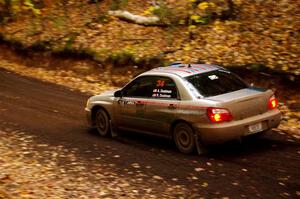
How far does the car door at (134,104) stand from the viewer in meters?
9.44

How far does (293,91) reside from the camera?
12391mm

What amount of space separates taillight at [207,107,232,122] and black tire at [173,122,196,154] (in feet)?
1.86

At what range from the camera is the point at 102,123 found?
1076 cm

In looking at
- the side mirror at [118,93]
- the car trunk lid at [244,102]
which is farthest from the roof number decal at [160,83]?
the car trunk lid at [244,102]

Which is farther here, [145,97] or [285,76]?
[285,76]

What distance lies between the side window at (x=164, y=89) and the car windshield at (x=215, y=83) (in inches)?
13.8

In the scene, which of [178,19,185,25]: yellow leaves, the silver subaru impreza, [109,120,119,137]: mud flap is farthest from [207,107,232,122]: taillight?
[178,19,185,25]: yellow leaves

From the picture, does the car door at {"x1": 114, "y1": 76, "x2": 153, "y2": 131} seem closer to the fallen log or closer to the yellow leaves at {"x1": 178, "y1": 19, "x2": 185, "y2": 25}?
the yellow leaves at {"x1": 178, "y1": 19, "x2": 185, "y2": 25}

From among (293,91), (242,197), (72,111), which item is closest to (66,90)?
(72,111)

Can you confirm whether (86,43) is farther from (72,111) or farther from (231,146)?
(231,146)

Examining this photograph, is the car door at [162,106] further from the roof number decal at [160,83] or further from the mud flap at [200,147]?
the mud flap at [200,147]

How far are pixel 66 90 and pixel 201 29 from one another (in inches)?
208

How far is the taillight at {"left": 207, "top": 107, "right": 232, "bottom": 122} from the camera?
26.2 feet

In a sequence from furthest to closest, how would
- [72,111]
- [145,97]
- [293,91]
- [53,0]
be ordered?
[53,0]
[72,111]
[293,91]
[145,97]
